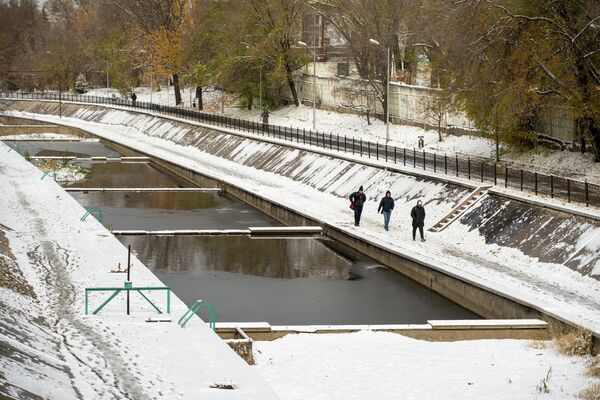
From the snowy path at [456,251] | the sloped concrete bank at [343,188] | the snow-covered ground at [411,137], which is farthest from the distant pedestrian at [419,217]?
the snow-covered ground at [411,137]

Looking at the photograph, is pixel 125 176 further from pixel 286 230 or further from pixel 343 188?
pixel 286 230

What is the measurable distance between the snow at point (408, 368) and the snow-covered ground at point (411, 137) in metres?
19.6

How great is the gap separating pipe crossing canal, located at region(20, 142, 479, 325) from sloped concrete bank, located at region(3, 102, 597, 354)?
45 cm

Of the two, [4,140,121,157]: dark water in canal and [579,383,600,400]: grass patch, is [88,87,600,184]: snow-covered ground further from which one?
[579,383,600,400]: grass patch

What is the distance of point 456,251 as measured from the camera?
35.5 metres

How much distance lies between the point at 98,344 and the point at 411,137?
4438 centimetres

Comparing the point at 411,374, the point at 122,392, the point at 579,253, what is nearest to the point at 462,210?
the point at 579,253

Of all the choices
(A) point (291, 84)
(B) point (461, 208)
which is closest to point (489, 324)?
(B) point (461, 208)

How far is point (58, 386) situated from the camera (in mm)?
17172

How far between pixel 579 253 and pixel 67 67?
115524 mm

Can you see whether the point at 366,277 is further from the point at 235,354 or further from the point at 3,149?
the point at 3,149

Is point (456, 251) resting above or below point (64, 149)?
below

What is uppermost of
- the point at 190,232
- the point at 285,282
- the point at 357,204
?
the point at 357,204

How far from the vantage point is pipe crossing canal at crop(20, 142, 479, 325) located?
29359 millimetres
